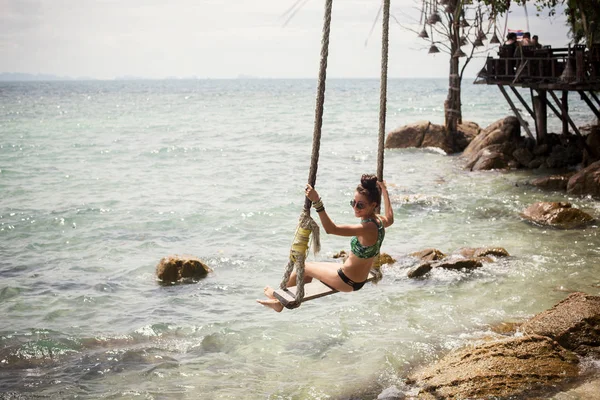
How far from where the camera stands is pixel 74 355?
9.40 meters

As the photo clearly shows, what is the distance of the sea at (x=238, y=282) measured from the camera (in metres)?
8.66

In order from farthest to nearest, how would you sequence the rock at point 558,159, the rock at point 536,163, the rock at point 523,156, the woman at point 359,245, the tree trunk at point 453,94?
the tree trunk at point 453,94 < the rock at point 523,156 < the rock at point 536,163 < the rock at point 558,159 < the woman at point 359,245

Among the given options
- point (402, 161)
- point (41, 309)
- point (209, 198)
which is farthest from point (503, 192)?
point (41, 309)

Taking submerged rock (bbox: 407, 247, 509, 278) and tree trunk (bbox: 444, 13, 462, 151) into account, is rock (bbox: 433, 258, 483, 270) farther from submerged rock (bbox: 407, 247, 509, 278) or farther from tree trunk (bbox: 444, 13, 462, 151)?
tree trunk (bbox: 444, 13, 462, 151)

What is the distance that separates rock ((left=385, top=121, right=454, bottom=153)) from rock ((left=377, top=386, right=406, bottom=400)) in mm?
22821

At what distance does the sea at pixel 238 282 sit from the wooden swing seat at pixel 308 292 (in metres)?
1.61

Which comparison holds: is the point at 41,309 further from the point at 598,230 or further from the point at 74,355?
the point at 598,230

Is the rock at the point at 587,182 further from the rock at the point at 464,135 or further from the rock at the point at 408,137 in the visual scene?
the rock at the point at 408,137

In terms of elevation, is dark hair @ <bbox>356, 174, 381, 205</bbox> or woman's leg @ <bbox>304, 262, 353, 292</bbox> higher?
dark hair @ <bbox>356, 174, 381, 205</bbox>

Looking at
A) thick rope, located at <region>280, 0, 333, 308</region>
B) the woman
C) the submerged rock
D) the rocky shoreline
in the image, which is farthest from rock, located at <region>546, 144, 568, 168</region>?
thick rope, located at <region>280, 0, 333, 308</region>

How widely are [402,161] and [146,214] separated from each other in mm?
12972

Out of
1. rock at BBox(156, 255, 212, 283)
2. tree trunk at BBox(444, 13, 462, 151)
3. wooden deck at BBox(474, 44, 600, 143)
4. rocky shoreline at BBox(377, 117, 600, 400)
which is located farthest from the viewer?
tree trunk at BBox(444, 13, 462, 151)

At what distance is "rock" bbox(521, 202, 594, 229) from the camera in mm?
15266

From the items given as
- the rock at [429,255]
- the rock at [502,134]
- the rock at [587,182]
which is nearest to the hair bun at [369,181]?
the rock at [429,255]
